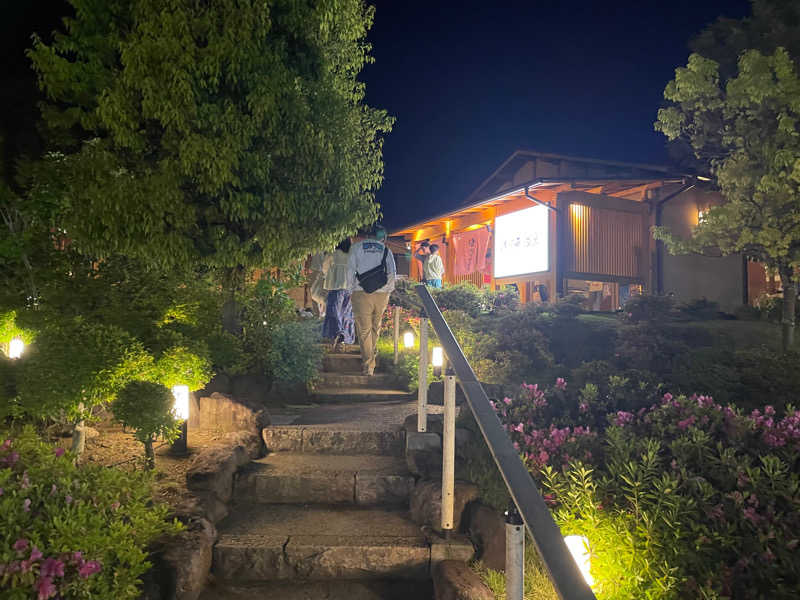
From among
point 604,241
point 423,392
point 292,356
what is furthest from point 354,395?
point 604,241

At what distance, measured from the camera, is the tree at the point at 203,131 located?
6180mm

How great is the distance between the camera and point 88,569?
7.77 ft

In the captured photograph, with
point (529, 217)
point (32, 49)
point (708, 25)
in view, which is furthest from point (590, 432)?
point (708, 25)

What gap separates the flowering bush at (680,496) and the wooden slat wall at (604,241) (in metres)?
9.74

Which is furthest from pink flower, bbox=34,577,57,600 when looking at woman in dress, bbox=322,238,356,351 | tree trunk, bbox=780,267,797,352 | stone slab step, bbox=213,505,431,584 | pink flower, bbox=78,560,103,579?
tree trunk, bbox=780,267,797,352

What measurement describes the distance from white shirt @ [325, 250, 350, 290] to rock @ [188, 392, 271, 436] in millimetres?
2916

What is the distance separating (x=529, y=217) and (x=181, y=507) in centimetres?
1240

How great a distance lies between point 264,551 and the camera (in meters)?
3.23

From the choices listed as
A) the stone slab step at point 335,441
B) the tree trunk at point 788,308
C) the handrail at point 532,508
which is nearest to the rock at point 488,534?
the handrail at point 532,508

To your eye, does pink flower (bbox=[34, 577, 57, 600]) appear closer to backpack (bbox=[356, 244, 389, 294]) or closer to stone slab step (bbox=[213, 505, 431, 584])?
stone slab step (bbox=[213, 505, 431, 584])

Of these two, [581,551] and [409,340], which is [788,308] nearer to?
[409,340]

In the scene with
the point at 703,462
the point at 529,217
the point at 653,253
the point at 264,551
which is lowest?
the point at 264,551

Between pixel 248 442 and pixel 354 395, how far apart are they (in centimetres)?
244

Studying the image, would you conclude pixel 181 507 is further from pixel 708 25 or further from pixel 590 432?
pixel 708 25
